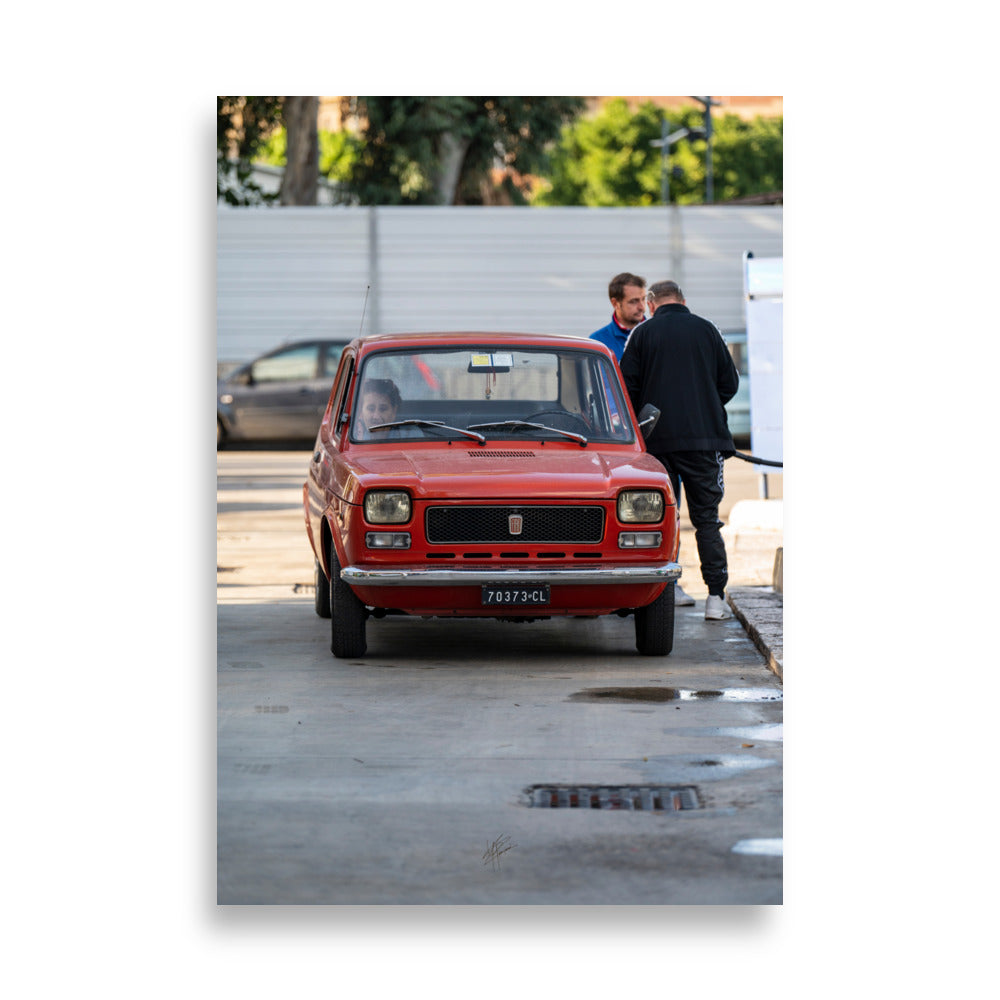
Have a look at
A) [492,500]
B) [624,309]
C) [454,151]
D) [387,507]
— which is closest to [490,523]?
[492,500]

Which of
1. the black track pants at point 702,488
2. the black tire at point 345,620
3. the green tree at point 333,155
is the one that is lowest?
the black tire at point 345,620

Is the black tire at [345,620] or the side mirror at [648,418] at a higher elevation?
the side mirror at [648,418]

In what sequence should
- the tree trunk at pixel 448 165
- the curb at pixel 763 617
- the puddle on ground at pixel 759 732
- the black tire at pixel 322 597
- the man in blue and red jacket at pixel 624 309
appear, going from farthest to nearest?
the tree trunk at pixel 448 165
the man in blue and red jacket at pixel 624 309
the black tire at pixel 322 597
the curb at pixel 763 617
the puddle on ground at pixel 759 732

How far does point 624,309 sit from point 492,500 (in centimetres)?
250

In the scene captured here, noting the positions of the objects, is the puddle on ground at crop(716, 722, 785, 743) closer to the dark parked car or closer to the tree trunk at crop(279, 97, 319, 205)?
the tree trunk at crop(279, 97, 319, 205)

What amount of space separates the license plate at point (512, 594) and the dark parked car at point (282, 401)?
35.5 ft

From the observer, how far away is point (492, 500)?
780 centimetres

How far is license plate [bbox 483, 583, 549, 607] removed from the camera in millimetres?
Result: 7762

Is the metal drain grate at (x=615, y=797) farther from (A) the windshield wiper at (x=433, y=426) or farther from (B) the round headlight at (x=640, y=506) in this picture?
(A) the windshield wiper at (x=433, y=426)

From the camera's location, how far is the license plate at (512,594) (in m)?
7.76

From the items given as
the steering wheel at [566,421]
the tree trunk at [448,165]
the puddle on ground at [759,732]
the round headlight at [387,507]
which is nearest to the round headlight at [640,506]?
the steering wheel at [566,421]
